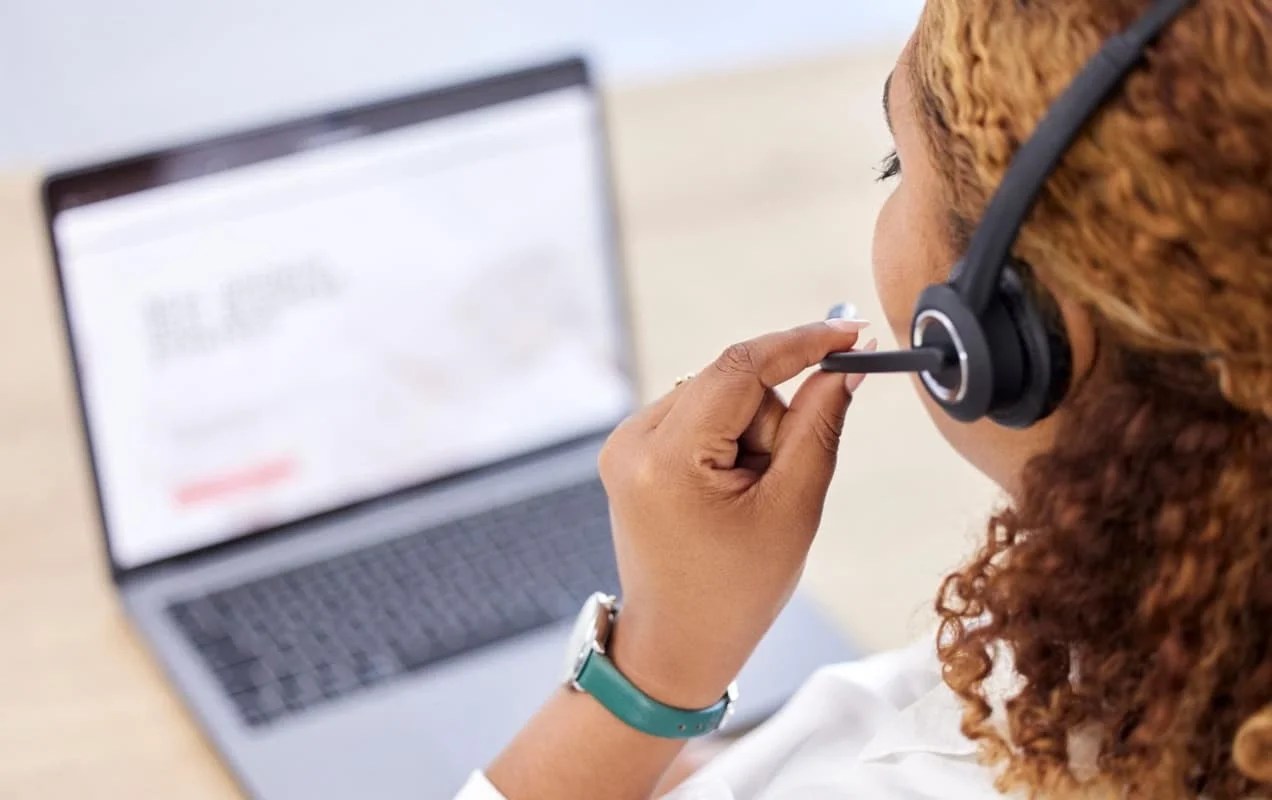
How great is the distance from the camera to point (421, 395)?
115 cm

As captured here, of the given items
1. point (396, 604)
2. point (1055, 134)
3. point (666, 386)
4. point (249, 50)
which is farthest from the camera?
point (249, 50)

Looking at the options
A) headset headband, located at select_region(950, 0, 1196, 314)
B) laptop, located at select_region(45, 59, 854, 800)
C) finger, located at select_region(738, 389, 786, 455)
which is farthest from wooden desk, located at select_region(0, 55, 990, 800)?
headset headband, located at select_region(950, 0, 1196, 314)

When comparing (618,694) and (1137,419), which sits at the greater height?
(1137,419)

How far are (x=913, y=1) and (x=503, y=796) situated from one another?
1.86 m

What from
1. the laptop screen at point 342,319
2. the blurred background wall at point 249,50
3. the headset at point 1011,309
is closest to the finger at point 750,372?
the headset at point 1011,309

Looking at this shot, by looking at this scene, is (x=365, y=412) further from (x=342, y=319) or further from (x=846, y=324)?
(x=846, y=324)

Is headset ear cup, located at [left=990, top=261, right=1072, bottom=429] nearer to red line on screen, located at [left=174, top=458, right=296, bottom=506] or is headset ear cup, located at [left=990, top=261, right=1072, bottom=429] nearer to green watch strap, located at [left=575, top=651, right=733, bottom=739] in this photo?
green watch strap, located at [left=575, top=651, right=733, bottom=739]

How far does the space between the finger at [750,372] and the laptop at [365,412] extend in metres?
0.25

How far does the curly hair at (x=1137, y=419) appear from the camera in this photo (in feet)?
1.77

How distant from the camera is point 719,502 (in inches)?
31.3

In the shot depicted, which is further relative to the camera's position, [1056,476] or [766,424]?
[766,424]

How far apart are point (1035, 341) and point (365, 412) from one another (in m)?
0.61

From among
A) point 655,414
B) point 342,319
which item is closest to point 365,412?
point 342,319

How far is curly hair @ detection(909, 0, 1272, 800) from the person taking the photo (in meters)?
0.54
